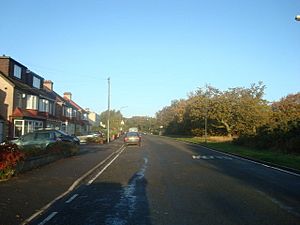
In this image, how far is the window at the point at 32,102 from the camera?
43.5 meters

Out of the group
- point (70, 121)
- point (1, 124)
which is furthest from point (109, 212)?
point (70, 121)

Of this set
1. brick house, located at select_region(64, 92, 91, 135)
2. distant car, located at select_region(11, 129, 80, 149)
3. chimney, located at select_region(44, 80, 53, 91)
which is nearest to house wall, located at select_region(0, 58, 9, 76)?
distant car, located at select_region(11, 129, 80, 149)

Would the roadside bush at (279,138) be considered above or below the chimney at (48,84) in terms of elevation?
below

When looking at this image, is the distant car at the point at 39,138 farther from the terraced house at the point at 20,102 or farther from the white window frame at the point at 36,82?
the white window frame at the point at 36,82

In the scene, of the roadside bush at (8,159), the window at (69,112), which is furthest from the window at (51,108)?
the roadside bush at (8,159)

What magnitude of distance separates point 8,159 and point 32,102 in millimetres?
31949

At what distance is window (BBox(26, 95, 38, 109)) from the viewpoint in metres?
43.5

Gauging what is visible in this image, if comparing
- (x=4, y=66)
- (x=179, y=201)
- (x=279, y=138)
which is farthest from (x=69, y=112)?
(x=179, y=201)

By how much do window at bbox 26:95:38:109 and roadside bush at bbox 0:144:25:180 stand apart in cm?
3040

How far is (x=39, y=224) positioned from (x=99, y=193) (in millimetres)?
3691

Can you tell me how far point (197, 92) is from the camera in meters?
82.1

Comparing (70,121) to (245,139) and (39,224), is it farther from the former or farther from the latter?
(39,224)

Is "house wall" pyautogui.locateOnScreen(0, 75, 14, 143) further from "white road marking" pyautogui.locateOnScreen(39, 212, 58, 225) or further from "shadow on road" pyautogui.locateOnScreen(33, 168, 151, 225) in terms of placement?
"white road marking" pyautogui.locateOnScreen(39, 212, 58, 225)

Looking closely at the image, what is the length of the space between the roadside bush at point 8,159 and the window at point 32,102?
1197 inches
